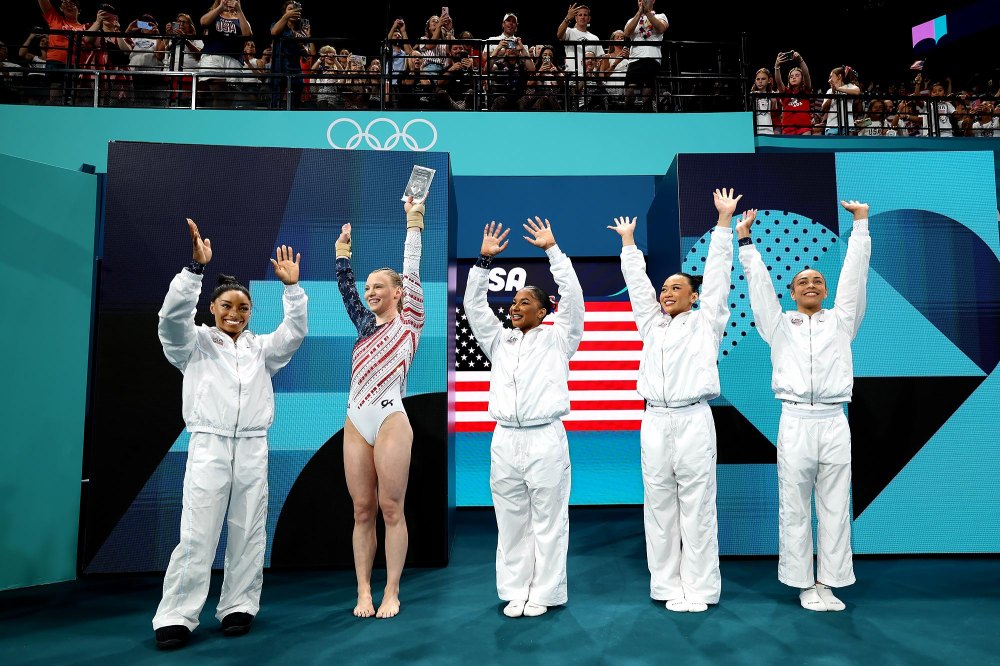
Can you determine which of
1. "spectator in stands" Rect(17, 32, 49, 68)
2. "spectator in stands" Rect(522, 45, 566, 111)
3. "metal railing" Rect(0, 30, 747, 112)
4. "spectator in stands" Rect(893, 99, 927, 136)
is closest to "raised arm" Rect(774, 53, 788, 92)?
"metal railing" Rect(0, 30, 747, 112)

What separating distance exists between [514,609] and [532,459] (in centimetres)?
83

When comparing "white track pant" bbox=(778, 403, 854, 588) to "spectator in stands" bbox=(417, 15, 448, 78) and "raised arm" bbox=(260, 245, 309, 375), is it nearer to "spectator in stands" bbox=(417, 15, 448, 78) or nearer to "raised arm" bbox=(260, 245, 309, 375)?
"raised arm" bbox=(260, 245, 309, 375)

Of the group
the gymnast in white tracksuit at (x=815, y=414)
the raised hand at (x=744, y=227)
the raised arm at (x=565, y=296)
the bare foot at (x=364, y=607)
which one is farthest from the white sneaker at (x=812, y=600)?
the bare foot at (x=364, y=607)

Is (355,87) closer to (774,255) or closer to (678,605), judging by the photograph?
(774,255)

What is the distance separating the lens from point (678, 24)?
10469 mm

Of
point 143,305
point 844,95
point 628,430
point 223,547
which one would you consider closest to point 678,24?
point 844,95

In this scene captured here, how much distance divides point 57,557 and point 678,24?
10.7 meters

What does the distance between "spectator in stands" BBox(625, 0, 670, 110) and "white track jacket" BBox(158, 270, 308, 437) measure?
191 inches

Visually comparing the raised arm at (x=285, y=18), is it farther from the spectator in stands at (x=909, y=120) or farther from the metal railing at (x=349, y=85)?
the spectator in stands at (x=909, y=120)

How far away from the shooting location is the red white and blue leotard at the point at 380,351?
12.4 ft

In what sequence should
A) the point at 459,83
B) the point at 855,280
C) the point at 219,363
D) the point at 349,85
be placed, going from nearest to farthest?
the point at 219,363 → the point at 855,280 → the point at 349,85 → the point at 459,83

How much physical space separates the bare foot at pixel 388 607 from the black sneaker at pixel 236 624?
0.68 meters

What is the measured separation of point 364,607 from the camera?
362cm

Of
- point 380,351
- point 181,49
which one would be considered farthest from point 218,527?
point 181,49
